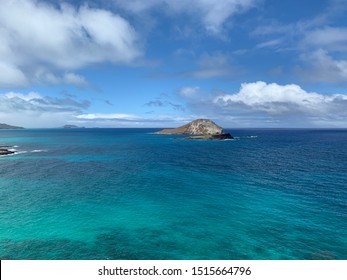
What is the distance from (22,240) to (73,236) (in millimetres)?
7133

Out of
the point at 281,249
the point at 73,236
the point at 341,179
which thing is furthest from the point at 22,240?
the point at 341,179

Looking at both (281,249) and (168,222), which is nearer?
(281,249)

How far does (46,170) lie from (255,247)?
258ft

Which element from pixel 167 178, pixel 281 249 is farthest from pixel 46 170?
pixel 281 249

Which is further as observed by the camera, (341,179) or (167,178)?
(167,178)

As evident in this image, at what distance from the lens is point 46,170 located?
87688 millimetres

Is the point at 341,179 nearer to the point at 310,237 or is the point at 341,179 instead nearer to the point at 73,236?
the point at 310,237

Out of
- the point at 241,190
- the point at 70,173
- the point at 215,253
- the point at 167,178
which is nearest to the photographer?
the point at 215,253

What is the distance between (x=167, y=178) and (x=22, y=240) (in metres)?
45.6

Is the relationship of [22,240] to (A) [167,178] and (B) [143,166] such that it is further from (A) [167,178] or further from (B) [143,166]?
(B) [143,166]

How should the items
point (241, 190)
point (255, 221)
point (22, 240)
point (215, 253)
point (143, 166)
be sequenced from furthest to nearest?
point (143, 166) → point (241, 190) → point (255, 221) → point (22, 240) → point (215, 253)

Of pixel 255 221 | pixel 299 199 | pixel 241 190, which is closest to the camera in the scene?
pixel 255 221

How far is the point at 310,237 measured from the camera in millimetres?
37594

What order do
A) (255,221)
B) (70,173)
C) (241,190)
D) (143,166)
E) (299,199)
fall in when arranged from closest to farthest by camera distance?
1. (255,221)
2. (299,199)
3. (241,190)
4. (70,173)
5. (143,166)
